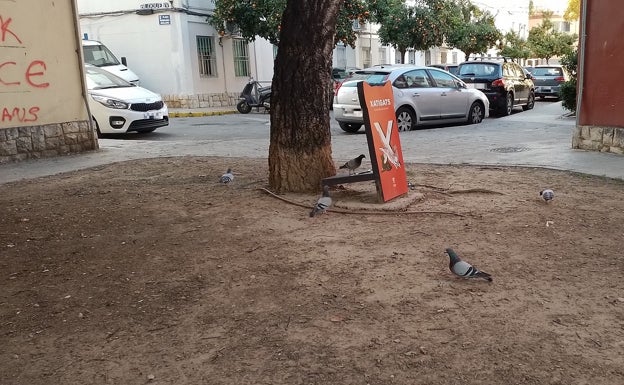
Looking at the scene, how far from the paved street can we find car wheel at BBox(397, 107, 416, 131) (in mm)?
262

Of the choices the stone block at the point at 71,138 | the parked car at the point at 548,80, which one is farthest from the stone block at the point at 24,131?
the parked car at the point at 548,80

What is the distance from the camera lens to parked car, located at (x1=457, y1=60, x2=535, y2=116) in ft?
54.5

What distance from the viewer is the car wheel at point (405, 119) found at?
12.9m

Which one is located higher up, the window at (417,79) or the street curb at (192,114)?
the window at (417,79)

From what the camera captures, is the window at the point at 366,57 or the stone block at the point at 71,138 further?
the window at the point at 366,57

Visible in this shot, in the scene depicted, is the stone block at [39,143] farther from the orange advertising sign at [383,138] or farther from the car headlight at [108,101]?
the orange advertising sign at [383,138]

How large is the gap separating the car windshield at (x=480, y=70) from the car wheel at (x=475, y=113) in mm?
2385

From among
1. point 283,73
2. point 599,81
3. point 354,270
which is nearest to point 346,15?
point 599,81

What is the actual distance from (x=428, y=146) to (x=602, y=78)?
3087mm

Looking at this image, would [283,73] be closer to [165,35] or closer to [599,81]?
[599,81]

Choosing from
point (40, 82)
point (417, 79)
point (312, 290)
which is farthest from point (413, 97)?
point (312, 290)

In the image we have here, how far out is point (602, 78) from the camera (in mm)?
8398

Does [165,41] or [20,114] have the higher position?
[165,41]

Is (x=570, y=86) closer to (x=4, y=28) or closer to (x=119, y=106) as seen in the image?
(x=119, y=106)
